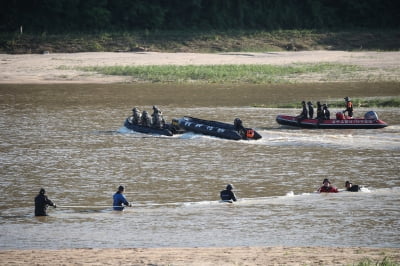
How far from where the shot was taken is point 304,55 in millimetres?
56812

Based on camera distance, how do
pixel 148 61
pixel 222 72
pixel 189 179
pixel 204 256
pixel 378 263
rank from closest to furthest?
pixel 378 263 → pixel 204 256 → pixel 189 179 → pixel 222 72 → pixel 148 61

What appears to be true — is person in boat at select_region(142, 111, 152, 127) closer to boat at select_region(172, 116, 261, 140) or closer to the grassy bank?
boat at select_region(172, 116, 261, 140)

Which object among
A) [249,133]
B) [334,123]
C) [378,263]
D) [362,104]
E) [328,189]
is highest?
[362,104]

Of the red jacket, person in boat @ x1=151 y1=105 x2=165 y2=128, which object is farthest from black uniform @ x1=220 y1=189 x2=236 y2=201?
person in boat @ x1=151 y1=105 x2=165 y2=128

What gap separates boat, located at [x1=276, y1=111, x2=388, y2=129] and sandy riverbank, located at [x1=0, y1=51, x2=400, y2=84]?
639 inches

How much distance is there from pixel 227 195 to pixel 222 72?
1227 inches

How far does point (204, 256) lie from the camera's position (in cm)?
1558

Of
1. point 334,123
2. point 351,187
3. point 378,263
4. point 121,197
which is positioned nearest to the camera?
point 378,263

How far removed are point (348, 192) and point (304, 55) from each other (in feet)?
116

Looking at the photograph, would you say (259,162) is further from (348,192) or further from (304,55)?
(304,55)

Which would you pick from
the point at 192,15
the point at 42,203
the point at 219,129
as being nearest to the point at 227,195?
the point at 42,203

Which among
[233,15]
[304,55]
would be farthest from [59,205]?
[233,15]

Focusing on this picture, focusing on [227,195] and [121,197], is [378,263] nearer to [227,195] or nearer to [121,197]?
[227,195]

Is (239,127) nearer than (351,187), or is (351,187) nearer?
(351,187)
